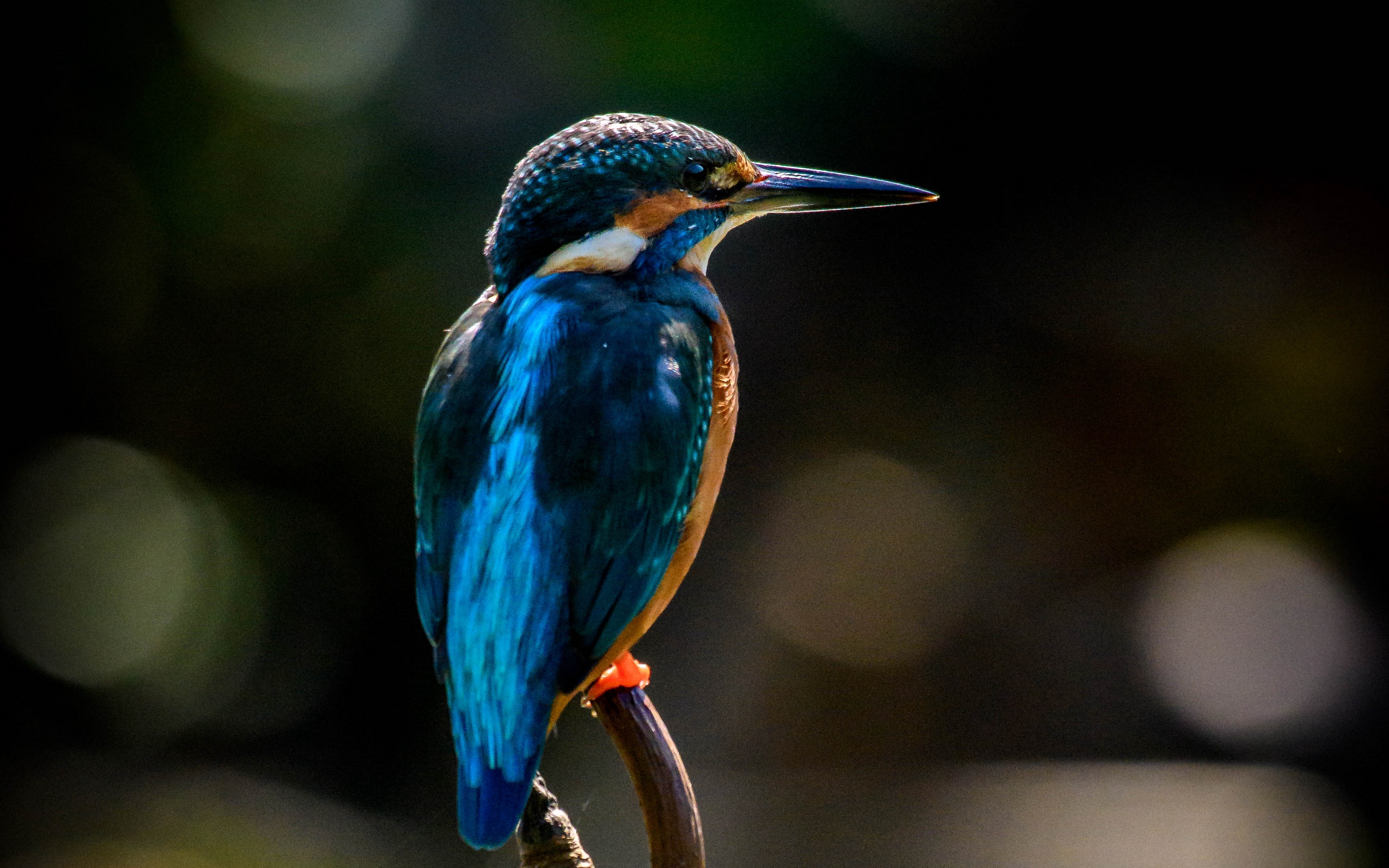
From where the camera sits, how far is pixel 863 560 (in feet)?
12.1

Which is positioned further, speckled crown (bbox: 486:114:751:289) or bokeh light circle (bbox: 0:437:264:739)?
bokeh light circle (bbox: 0:437:264:739)

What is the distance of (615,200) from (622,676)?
0.59 metres

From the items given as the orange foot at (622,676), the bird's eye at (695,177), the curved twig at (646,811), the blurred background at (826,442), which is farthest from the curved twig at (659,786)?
the blurred background at (826,442)

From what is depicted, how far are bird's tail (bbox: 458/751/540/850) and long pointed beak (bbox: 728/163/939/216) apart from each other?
0.84m

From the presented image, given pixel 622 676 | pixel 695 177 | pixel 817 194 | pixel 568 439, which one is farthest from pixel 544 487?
pixel 817 194

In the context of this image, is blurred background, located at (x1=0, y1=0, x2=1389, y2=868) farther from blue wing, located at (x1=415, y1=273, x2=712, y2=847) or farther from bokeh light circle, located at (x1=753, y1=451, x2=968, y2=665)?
blue wing, located at (x1=415, y1=273, x2=712, y2=847)

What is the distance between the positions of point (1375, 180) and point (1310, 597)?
123cm

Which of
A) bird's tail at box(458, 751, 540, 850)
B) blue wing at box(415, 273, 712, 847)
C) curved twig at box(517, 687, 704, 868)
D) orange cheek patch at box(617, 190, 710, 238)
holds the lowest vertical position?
bird's tail at box(458, 751, 540, 850)

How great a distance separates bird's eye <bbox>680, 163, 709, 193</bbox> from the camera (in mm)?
1698

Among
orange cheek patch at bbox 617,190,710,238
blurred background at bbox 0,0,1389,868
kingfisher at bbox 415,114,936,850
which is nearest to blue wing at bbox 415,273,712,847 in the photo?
kingfisher at bbox 415,114,936,850

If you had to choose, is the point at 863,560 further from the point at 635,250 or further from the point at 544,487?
the point at 544,487

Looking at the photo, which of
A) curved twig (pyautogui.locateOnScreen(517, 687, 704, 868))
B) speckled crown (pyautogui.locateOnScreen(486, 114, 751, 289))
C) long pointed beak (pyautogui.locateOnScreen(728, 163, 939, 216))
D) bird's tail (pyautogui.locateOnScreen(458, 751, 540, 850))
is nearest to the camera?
curved twig (pyautogui.locateOnScreen(517, 687, 704, 868))

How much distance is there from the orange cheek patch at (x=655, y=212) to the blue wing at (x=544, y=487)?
0.11 metres

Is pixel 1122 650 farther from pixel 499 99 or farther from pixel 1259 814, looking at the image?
pixel 499 99
